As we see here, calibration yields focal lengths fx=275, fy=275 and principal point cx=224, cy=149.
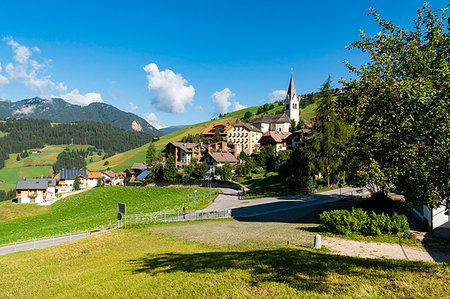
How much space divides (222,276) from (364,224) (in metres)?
13.6

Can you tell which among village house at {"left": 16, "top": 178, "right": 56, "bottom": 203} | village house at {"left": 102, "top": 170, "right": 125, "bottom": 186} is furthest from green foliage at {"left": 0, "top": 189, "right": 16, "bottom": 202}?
village house at {"left": 102, "top": 170, "right": 125, "bottom": 186}

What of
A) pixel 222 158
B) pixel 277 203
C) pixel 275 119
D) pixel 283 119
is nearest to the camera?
pixel 277 203

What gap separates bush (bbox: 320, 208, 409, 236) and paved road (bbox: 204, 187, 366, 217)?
526 inches

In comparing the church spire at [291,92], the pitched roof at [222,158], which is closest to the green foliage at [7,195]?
the pitched roof at [222,158]

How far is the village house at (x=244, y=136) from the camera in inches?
4400

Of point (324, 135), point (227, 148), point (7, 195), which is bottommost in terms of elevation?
point (7, 195)

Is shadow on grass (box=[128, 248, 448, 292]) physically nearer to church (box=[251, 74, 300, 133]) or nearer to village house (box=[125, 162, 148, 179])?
church (box=[251, 74, 300, 133])

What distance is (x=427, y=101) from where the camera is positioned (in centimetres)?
843

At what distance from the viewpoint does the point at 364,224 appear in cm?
1939

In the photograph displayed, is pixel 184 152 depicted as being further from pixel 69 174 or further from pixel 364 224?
pixel 364 224

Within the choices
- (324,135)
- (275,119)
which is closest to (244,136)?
(275,119)

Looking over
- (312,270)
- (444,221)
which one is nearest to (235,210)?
(444,221)

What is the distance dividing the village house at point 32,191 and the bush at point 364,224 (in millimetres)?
112460

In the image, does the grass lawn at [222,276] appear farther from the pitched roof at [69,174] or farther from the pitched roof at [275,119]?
the pitched roof at [69,174]
